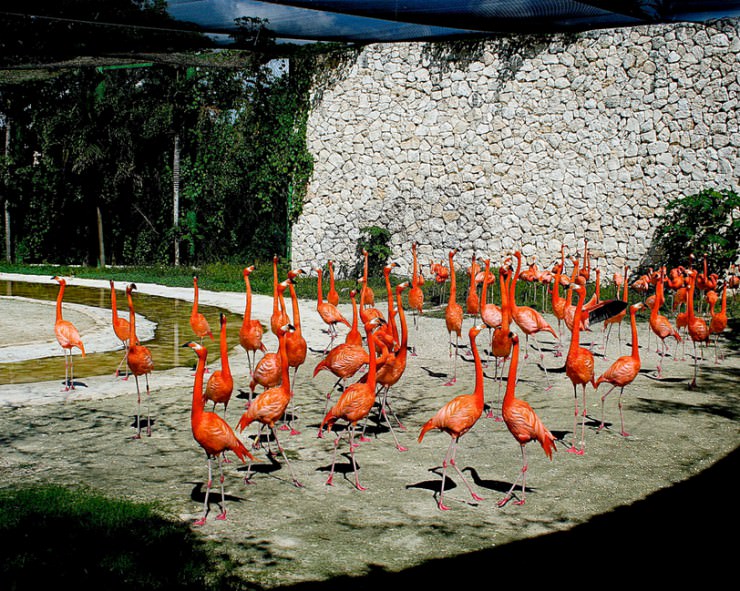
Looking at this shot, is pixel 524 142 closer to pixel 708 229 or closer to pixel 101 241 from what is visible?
pixel 708 229

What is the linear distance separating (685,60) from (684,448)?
9930mm

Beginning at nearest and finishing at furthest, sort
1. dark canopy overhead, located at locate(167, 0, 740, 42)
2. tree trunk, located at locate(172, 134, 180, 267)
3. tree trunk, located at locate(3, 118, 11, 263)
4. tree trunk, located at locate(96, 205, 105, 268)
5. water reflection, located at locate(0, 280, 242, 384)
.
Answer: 1. water reflection, located at locate(0, 280, 242, 384)
2. dark canopy overhead, located at locate(167, 0, 740, 42)
3. tree trunk, located at locate(172, 134, 180, 267)
4. tree trunk, located at locate(96, 205, 105, 268)
5. tree trunk, located at locate(3, 118, 11, 263)

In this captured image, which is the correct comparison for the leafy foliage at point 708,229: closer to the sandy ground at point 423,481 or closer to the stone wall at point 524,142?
the stone wall at point 524,142

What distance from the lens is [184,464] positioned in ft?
15.8

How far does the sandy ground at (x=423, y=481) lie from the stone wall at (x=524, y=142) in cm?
734

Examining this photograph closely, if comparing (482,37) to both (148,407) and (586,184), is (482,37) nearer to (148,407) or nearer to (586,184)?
(586,184)

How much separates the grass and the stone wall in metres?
11.8

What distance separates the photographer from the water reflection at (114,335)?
7520 mm

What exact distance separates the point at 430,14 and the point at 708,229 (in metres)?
5.70

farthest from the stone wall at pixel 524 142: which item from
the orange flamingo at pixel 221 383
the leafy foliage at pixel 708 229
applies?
the orange flamingo at pixel 221 383

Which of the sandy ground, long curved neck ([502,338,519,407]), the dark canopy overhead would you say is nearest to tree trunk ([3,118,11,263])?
the dark canopy overhead

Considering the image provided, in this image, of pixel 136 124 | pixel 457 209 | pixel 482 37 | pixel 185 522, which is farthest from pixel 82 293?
pixel 185 522

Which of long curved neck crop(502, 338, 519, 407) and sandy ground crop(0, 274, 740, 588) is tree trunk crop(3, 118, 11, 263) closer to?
sandy ground crop(0, 274, 740, 588)

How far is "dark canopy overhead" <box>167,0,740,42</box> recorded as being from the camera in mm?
9898
